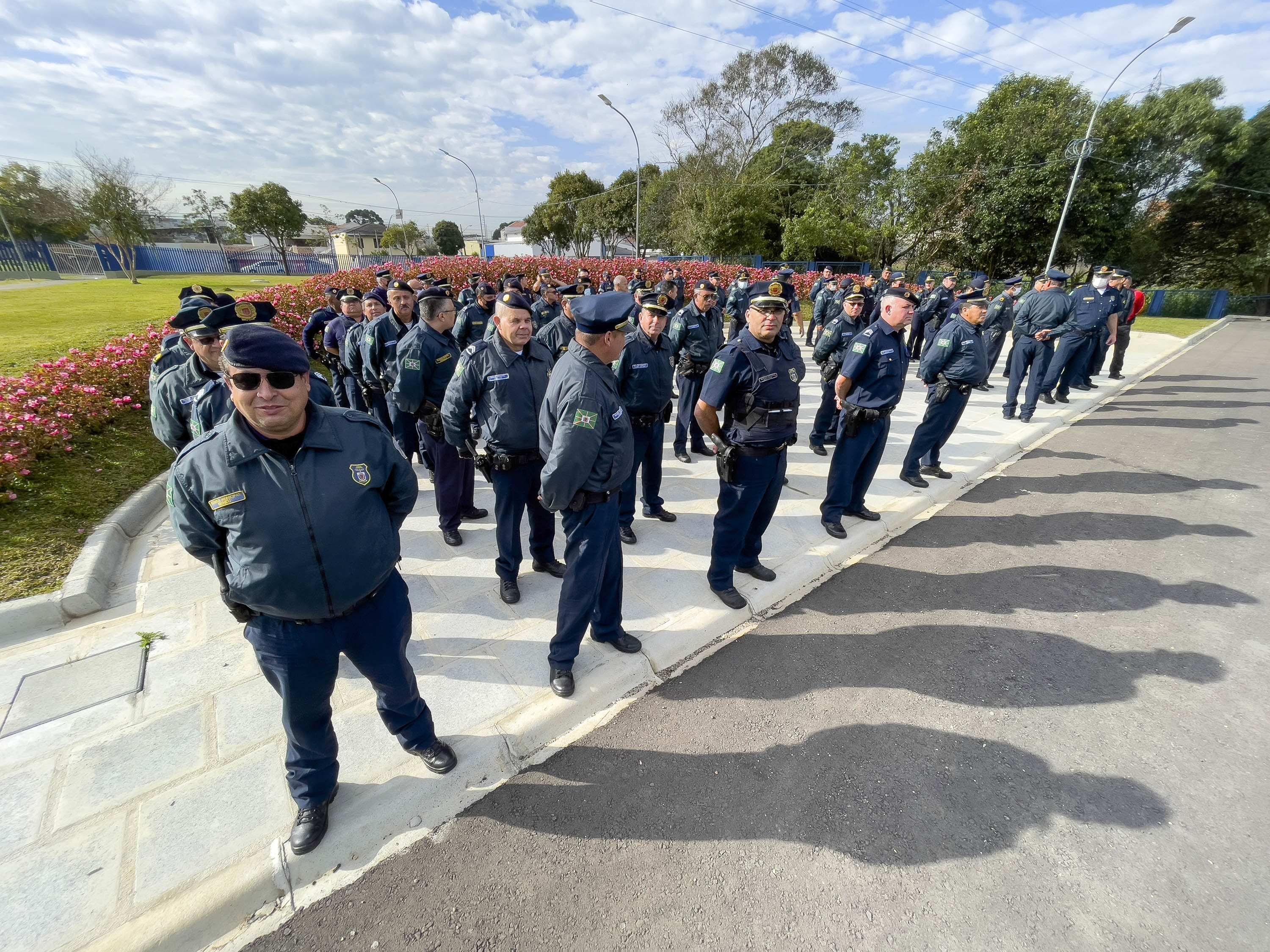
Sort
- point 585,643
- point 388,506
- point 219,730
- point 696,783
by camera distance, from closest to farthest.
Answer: point 388,506
point 696,783
point 219,730
point 585,643

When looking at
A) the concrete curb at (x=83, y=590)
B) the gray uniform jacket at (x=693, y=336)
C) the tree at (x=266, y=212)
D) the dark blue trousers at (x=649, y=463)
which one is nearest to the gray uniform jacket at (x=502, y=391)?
the dark blue trousers at (x=649, y=463)

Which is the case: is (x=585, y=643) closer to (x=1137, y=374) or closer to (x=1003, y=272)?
(x=1137, y=374)

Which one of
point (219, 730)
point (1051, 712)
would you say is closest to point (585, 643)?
point (219, 730)

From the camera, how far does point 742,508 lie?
3.72 metres

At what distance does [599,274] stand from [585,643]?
17507mm

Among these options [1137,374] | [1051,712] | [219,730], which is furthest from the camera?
[1137,374]

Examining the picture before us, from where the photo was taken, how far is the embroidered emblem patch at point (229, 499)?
71.8 inches

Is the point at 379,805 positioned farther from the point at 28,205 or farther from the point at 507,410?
the point at 28,205

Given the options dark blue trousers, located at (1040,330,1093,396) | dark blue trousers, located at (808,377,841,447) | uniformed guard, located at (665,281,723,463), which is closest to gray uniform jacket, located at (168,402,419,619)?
uniformed guard, located at (665,281,723,463)

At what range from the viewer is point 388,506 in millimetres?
2250

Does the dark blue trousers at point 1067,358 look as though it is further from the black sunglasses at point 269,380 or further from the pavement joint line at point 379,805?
the black sunglasses at point 269,380

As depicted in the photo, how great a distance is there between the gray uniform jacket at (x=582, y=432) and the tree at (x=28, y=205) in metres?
51.3

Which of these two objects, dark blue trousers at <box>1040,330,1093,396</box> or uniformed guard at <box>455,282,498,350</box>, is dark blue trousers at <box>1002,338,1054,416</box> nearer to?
dark blue trousers at <box>1040,330,1093,396</box>

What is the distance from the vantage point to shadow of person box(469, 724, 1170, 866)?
2.35 meters
